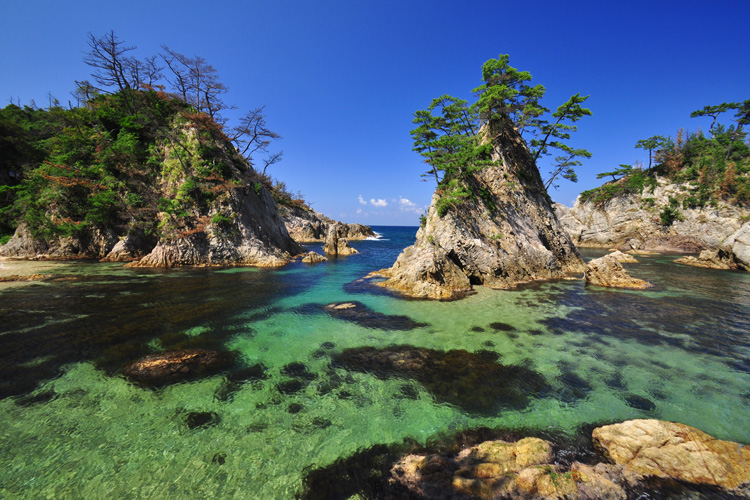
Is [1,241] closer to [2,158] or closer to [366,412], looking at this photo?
[2,158]

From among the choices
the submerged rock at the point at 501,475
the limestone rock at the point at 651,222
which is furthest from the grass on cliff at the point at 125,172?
the limestone rock at the point at 651,222

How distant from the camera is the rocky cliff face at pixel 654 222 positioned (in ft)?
122

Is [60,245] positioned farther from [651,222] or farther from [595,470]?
[651,222]

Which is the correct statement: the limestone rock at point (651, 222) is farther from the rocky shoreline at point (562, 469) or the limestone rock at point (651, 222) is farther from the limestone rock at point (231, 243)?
the limestone rock at point (231, 243)

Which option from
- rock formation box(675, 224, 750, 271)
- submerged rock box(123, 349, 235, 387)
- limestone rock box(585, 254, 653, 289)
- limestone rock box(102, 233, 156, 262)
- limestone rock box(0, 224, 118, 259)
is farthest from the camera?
limestone rock box(102, 233, 156, 262)

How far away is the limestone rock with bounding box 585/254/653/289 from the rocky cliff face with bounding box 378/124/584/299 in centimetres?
218

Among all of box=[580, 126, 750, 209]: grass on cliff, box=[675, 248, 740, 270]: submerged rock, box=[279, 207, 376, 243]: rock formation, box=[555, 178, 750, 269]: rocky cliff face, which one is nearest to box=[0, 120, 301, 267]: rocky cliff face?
box=[279, 207, 376, 243]: rock formation

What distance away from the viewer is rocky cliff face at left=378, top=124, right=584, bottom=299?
56.5 ft

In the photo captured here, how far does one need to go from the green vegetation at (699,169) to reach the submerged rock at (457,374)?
178 feet

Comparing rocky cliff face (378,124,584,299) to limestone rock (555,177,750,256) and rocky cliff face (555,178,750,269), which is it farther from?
rocky cliff face (555,178,750,269)

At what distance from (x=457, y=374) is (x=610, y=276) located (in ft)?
59.4

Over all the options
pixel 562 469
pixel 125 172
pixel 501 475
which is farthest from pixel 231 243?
pixel 562 469

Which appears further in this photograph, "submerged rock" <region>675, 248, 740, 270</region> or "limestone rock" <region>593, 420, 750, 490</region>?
"submerged rock" <region>675, 248, 740, 270</region>

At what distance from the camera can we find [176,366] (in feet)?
24.4
